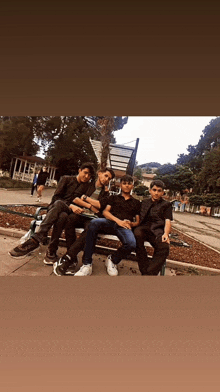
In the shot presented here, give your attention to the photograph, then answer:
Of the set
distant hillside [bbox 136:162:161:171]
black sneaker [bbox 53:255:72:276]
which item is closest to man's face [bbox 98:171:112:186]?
distant hillside [bbox 136:162:161:171]

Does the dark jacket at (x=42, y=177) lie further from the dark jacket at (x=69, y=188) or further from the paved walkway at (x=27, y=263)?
the paved walkway at (x=27, y=263)

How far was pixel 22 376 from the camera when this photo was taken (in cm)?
142

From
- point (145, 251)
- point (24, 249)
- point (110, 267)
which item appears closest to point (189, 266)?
point (145, 251)

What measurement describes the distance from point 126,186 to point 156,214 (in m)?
0.37

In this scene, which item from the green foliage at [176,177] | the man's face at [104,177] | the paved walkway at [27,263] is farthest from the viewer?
the green foliage at [176,177]

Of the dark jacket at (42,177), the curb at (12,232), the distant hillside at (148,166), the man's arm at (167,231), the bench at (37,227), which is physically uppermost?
the distant hillside at (148,166)

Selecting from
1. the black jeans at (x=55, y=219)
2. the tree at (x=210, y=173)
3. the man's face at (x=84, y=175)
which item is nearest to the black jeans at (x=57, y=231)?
the black jeans at (x=55, y=219)

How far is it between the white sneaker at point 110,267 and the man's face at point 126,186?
0.59 meters

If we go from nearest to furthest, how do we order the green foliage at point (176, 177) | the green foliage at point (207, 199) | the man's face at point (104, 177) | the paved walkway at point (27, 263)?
the paved walkway at point (27, 263), the man's face at point (104, 177), the green foliage at point (176, 177), the green foliage at point (207, 199)

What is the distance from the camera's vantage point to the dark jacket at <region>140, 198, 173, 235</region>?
2.50m

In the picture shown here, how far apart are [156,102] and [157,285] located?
1588 mm

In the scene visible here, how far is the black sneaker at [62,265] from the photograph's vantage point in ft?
7.80

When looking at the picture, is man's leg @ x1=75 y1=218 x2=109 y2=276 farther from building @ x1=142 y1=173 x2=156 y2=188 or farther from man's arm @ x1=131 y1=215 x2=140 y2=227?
building @ x1=142 y1=173 x2=156 y2=188

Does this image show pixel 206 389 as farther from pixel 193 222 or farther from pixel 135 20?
pixel 135 20
